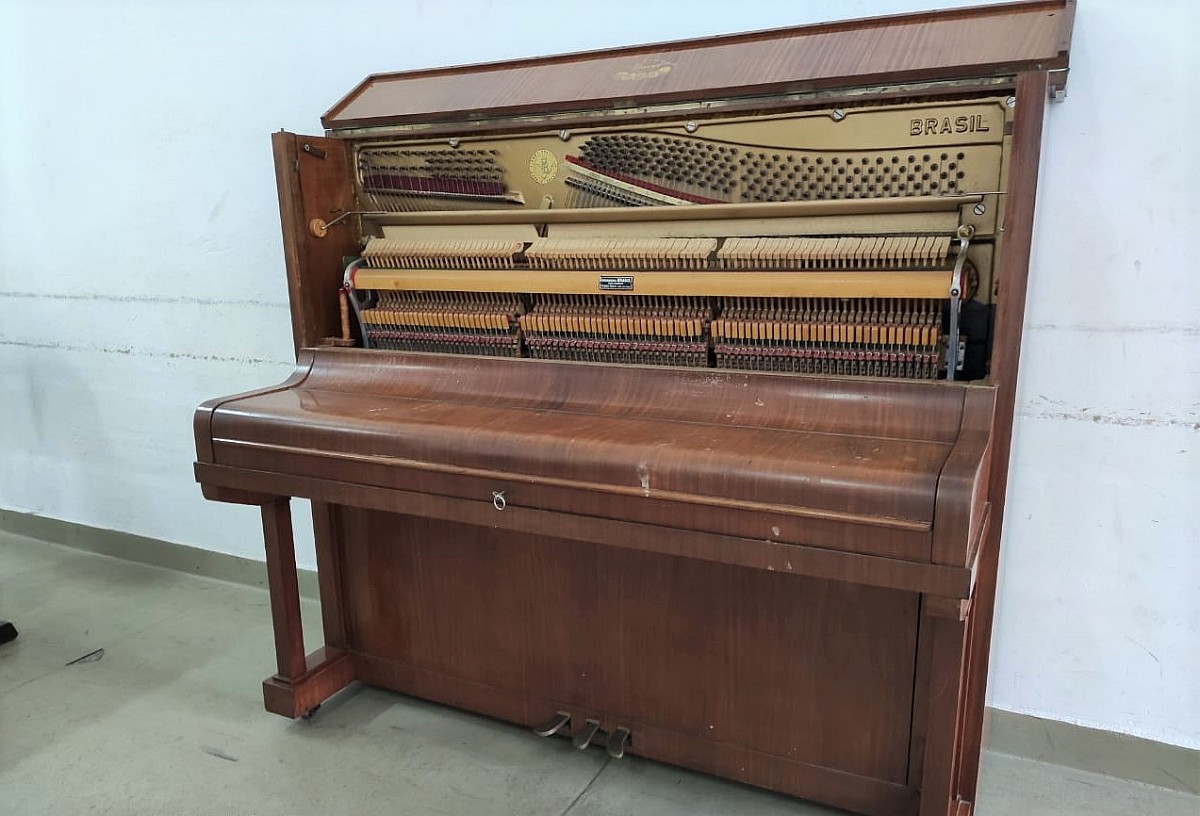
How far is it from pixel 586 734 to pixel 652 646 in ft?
0.94

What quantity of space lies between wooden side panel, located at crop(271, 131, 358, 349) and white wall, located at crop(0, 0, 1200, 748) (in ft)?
1.65

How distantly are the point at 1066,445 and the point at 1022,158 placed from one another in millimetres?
809

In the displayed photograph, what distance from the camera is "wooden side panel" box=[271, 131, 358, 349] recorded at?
200 centimetres

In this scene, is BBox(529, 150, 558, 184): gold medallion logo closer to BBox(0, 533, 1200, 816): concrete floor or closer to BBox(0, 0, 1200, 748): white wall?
BBox(0, 0, 1200, 748): white wall

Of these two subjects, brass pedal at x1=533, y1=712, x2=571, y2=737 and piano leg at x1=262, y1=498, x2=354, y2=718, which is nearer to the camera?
brass pedal at x1=533, y1=712, x2=571, y2=737

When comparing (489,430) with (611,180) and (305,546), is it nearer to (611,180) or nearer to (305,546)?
(611,180)

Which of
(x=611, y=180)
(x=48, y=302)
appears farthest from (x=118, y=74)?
(x=611, y=180)

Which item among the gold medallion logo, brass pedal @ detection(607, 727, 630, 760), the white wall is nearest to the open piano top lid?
the gold medallion logo

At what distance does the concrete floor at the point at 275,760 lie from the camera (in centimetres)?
192

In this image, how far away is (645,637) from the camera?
1.96m

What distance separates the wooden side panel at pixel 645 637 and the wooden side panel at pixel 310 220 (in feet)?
1.80

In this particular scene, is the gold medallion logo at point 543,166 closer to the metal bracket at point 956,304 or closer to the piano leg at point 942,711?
the metal bracket at point 956,304

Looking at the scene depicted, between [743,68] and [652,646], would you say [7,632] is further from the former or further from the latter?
[743,68]

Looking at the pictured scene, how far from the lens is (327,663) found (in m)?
2.31
